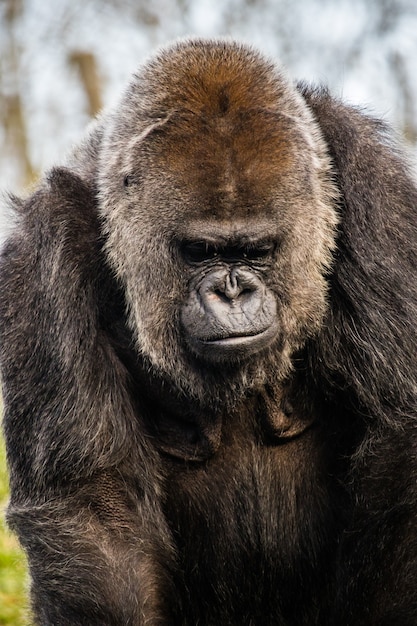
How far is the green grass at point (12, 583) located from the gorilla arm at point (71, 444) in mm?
1350

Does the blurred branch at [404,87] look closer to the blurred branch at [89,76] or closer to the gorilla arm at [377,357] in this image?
the blurred branch at [89,76]

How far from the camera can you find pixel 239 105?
5.23m

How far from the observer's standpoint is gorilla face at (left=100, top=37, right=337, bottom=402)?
5.02m

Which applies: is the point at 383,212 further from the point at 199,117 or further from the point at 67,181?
the point at 67,181

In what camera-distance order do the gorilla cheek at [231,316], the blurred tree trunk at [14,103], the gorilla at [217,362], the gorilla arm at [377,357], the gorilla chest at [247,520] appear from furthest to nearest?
1. the blurred tree trunk at [14,103]
2. the gorilla chest at [247,520]
3. the gorilla arm at [377,357]
4. the gorilla at [217,362]
5. the gorilla cheek at [231,316]

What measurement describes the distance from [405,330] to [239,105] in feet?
4.99

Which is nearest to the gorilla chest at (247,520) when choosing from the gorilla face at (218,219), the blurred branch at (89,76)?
the gorilla face at (218,219)

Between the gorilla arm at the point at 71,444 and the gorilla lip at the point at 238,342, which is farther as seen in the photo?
the gorilla arm at the point at 71,444

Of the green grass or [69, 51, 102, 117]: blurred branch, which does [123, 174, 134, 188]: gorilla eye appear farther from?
[69, 51, 102, 117]: blurred branch

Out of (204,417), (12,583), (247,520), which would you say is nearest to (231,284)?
(204,417)

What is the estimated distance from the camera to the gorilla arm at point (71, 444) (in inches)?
201

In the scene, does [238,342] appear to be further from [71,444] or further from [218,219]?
[71,444]

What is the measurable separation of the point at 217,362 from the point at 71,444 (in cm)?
89

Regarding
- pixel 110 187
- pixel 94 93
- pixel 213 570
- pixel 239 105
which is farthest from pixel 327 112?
pixel 94 93
